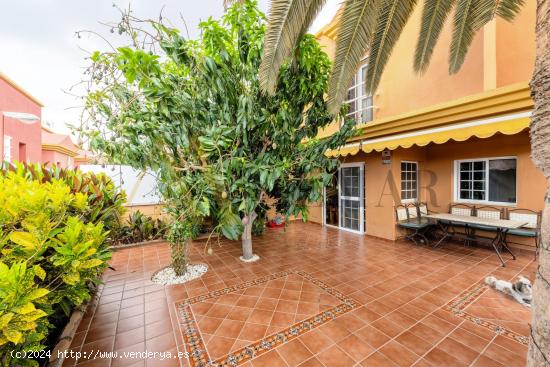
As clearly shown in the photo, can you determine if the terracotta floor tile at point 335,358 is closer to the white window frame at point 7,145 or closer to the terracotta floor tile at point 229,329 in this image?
the terracotta floor tile at point 229,329

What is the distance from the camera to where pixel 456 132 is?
5.69 m

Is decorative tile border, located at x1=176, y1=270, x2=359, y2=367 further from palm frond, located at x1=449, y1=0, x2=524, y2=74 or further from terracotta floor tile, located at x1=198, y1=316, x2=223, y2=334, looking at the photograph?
palm frond, located at x1=449, y1=0, x2=524, y2=74

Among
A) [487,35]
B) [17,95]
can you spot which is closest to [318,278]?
[487,35]

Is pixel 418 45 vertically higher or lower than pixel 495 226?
higher

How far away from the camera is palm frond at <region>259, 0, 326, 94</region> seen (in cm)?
325

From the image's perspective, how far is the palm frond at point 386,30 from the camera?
4078 mm

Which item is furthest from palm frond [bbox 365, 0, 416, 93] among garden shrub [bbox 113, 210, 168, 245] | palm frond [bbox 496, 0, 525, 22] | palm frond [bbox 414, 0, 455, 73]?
garden shrub [bbox 113, 210, 168, 245]

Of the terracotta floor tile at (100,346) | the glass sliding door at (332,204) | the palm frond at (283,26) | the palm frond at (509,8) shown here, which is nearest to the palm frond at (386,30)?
the palm frond at (283,26)

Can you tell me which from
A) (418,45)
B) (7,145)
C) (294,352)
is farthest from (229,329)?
(7,145)

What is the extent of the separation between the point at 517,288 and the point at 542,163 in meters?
5.11

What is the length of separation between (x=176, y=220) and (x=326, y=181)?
3.66 meters

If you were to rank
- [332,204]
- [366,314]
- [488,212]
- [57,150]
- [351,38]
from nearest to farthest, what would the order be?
1. [351,38]
2. [366,314]
3. [488,212]
4. [332,204]
5. [57,150]

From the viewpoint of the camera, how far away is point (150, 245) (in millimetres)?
8273

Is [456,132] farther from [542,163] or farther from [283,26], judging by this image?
[542,163]
